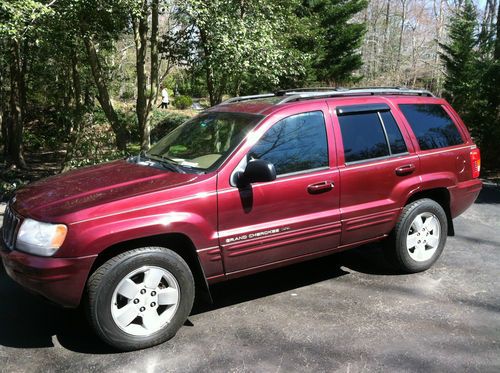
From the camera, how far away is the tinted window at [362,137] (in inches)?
175

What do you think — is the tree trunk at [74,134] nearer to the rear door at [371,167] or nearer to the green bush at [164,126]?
the rear door at [371,167]

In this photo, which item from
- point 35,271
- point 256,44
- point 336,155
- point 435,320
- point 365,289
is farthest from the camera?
point 256,44

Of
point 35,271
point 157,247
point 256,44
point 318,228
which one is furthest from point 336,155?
point 256,44

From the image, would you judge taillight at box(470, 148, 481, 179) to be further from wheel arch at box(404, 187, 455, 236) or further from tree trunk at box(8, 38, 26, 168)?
tree trunk at box(8, 38, 26, 168)

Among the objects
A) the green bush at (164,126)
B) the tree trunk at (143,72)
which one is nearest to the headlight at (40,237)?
the tree trunk at (143,72)

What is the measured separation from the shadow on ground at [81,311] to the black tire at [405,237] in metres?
0.26

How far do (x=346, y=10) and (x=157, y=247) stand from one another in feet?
81.0

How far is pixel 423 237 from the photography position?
5.01 metres

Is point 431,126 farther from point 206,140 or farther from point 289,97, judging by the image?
point 206,140

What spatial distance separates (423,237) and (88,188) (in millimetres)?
3297

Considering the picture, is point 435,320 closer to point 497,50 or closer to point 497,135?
point 497,135

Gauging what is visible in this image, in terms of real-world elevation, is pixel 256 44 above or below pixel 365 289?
above

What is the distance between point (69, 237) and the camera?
10.6 feet

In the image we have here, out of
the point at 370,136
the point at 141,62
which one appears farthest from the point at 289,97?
the point at 141,62
